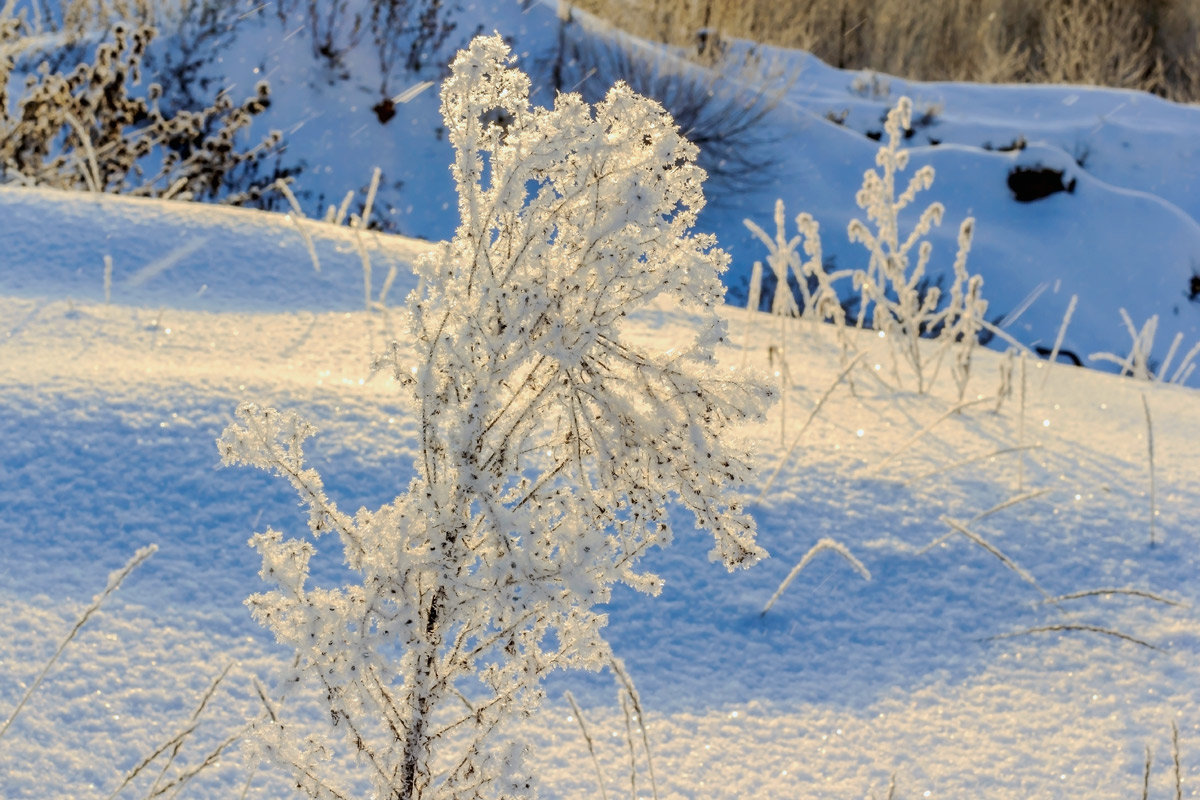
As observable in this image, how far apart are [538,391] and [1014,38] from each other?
19092 mm

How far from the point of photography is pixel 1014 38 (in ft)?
57.3

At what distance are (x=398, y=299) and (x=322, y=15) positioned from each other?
261 inches

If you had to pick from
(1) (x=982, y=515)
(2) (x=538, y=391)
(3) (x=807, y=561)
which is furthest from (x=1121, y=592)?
(2) (x=538, y=391)

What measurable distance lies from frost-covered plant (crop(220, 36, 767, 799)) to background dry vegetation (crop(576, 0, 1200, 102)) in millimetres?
13472

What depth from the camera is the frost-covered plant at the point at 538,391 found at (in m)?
0.65

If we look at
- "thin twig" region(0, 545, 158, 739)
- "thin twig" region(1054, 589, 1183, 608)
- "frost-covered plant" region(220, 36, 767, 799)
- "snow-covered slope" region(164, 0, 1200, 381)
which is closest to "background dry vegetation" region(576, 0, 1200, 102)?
"snow-covered slope" region(164, 0, 1200, 381)

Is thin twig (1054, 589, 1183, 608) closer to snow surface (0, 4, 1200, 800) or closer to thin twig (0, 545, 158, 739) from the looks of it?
snow surface (0, 4, 1200, 800)

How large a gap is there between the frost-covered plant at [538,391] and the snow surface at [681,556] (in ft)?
0.89

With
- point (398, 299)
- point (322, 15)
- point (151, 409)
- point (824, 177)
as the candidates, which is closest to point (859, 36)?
point (824, 177)

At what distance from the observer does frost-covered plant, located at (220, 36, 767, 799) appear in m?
0.65

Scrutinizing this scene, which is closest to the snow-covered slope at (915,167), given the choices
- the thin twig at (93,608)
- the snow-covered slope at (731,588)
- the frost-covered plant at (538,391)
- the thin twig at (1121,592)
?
the snow-covered slope at (731,588)

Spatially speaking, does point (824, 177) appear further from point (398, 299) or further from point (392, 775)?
point (392, 775)

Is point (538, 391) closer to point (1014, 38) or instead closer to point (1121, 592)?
point (1121, 592)

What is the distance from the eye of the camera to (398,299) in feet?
9.11
